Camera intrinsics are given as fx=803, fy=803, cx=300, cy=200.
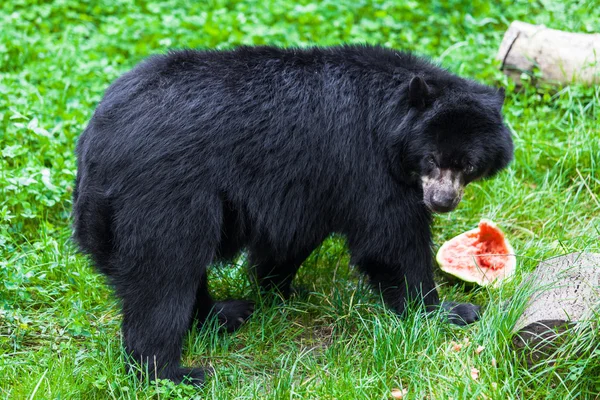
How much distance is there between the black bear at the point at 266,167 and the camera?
14.7 feet

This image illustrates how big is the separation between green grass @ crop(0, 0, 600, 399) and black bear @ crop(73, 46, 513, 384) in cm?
33

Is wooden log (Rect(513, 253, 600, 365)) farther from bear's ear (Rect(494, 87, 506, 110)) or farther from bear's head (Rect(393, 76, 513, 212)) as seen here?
bear's ear (Rect(494, 87, 506, 110))

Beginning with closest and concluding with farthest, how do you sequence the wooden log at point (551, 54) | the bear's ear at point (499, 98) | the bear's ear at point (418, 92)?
the bear's ear at point (418, 92) < the bear's ear at point (499, 98) < the wooden log at point (551, 54)

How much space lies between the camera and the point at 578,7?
839 cm

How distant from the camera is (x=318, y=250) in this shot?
19.0ft

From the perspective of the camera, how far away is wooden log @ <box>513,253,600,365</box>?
4219 mm

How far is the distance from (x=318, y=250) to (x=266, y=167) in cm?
126

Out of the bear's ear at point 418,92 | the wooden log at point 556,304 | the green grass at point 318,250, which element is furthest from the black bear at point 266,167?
the wooden log at point 556,304

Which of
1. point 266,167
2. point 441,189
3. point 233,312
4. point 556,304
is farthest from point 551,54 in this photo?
point 233,312

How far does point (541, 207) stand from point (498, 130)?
5.09ft

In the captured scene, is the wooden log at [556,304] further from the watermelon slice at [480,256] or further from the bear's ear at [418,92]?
the bear's ear at [418,92]

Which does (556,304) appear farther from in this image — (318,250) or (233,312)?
(233,312)

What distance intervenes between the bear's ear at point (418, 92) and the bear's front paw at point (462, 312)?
1307 mm

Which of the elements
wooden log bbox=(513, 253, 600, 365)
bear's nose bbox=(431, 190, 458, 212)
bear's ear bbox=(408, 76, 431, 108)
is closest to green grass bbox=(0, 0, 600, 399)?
wooden log bbox=(513, 253, 600, 365)
